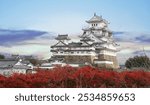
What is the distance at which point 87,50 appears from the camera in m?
23.0

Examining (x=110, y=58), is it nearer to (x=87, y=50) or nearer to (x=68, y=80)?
(x=87, y=50)

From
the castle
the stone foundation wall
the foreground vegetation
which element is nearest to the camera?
the foreground vegetation

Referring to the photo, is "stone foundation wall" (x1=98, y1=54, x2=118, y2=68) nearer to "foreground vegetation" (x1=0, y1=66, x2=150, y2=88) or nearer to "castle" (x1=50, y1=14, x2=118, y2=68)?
"castle" (x1=50, y1=14, x2=118, y2=68)

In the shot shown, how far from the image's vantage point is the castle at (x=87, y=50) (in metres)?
21.9

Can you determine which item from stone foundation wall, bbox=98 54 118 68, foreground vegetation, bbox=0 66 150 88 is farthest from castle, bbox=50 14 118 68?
foreground vegetation, bbox=0 66 150 88

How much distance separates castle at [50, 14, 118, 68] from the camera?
21922 mm

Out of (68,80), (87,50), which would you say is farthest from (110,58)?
(68,80)

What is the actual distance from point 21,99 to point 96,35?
20.4 m

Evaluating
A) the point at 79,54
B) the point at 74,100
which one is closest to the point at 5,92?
the point at 74,100

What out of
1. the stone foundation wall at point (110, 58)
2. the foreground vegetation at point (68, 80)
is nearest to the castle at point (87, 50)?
the stone foundation wall at point (110, 58)

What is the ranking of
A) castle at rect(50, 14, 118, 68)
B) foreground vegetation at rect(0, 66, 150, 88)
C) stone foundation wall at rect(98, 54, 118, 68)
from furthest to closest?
1. castle at rect(50, 14, 118, 68)
2. stone foundation wall at rect(98, 54, 118, 68)
3. foreground vegetation at rect(0, 66, 150, 88)

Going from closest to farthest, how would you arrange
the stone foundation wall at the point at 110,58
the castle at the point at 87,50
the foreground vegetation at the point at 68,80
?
1. the foreground vegetation at the point at 68,80
2. the stone foundation wall at the point at 110,58
3. the castle at the point at 87,50

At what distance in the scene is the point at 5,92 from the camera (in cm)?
561

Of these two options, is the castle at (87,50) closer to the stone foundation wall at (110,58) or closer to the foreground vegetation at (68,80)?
the stone foundation wall at (110,58)
